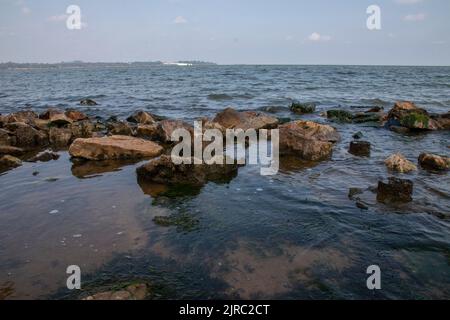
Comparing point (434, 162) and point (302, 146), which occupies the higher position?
point (302, 146)

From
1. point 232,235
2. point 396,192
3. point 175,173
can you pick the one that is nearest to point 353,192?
point 396,192

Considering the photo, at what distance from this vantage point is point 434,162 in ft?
27.0

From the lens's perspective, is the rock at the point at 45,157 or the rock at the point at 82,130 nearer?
the rock at the point at 45,157

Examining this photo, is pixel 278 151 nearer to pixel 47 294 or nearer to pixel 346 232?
pixel 346 232

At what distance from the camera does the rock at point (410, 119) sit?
13.0m

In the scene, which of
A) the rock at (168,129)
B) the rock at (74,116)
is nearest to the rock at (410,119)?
the rock at (168,129)

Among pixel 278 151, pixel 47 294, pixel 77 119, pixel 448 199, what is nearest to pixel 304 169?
pixel 278 151

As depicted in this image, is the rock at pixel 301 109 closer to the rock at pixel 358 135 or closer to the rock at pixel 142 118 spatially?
the rock at pixel 358 135

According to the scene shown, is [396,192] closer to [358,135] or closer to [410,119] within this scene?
[358,135]

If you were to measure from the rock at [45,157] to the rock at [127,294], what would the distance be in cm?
642

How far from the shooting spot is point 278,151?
965 centimetres

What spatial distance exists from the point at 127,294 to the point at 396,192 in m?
4.64
